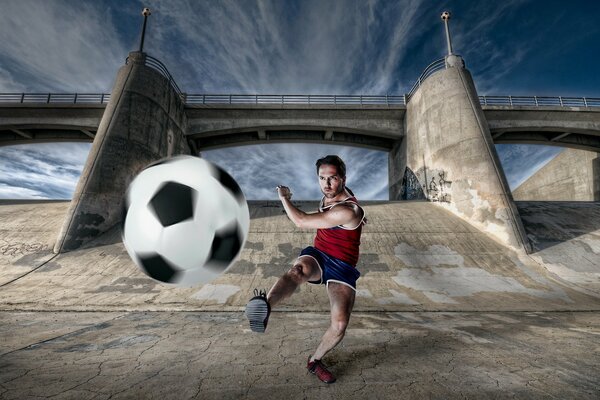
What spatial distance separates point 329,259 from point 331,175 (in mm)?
660

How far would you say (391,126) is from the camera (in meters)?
15.7

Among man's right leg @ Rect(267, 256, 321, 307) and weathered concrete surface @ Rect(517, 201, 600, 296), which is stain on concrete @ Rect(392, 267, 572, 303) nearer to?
weathered concrete surface @ Rect(517, 201, 600, 296)

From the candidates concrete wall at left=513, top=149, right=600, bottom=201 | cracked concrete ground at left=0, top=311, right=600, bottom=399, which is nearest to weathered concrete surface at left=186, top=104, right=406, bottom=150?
cracked concrete ground at left=0, top=311, right=600, bottom=399

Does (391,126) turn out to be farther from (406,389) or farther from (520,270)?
(406,389)

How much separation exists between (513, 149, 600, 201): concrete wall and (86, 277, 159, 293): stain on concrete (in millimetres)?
24016

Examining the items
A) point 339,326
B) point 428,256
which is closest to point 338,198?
point 339,326

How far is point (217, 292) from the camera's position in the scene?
6.47m

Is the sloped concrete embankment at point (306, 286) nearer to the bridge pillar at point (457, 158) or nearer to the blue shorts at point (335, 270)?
the bridge pillar at point (457, 158)

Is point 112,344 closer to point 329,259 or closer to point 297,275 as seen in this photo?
point 297,275

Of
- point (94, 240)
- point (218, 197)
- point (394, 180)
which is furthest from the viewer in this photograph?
point (394, 180)

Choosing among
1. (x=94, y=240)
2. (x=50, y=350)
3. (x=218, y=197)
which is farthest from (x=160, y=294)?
(x=218, y=197)

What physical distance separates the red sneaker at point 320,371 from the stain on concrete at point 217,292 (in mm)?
4410

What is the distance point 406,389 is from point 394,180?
54.1 ft

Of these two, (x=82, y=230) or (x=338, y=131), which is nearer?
(x=82, y=230)
